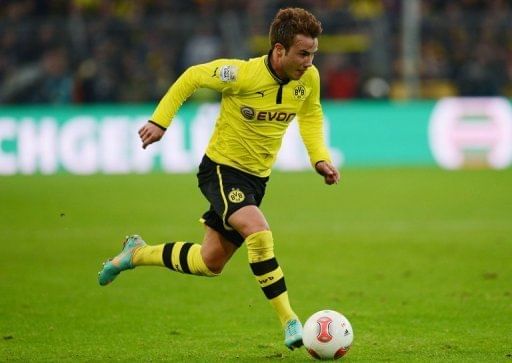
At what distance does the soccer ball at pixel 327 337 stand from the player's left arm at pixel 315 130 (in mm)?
1193

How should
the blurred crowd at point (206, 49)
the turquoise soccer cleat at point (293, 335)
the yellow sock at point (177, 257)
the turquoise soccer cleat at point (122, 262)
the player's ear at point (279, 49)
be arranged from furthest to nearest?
1. the blurred crowd at point (206, 49)
2. the turquoise soccer cleat at point (122, 262)
3. the yellow sock at point (177, 257)
4. the player's ear at point (279, 49)
5. the turquoise soccer cleat at point (293, 335)

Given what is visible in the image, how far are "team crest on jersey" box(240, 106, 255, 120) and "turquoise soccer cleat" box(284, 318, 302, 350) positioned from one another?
4.83ft

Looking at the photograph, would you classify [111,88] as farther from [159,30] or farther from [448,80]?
[448,80]

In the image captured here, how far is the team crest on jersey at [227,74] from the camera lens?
726 centimetres

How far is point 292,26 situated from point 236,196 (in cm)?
119

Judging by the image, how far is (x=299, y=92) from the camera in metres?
7.41

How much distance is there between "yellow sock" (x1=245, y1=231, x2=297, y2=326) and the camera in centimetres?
689

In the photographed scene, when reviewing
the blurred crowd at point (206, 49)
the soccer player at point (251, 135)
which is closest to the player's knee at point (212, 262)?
the soccer player at point (251, 135)

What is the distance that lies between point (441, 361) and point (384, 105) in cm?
1483

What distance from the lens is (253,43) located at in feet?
74.3

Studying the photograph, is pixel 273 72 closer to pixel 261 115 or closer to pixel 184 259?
pixel 261 115

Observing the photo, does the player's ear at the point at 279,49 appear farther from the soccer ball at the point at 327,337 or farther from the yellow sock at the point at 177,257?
the soccer ball at the point at 327,337

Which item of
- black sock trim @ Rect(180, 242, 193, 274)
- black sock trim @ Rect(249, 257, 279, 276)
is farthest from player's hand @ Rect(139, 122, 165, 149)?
black sock trim @ Rect(249, 257, 279, 276)

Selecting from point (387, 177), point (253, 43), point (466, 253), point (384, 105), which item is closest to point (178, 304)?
point (466, 253)
